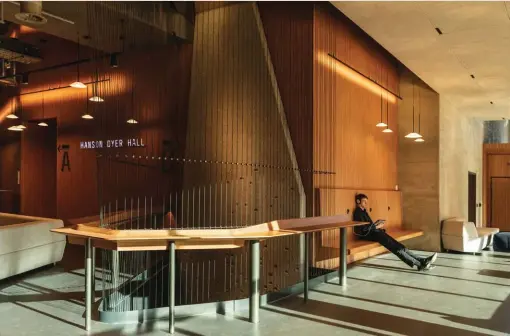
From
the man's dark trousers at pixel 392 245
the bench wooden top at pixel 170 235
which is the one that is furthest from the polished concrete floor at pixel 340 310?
the bench wooden top at pixel 170 235

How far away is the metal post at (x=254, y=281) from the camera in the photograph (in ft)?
14.0

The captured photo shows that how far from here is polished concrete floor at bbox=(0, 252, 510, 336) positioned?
4055 mm

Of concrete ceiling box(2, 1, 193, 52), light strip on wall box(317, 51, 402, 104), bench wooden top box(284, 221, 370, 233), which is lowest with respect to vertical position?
bench wooden top box(284, 221, 370, 233)

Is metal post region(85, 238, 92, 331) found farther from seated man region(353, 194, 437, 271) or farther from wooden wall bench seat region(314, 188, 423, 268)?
seated man region(353, 194, 437, 271)

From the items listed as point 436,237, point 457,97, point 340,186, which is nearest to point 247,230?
point 340,186

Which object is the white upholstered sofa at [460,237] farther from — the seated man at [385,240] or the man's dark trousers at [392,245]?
the man's dark trousers at [392,245]

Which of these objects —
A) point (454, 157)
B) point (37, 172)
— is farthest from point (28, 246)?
point (454, 157)

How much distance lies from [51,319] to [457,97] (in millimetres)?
9398

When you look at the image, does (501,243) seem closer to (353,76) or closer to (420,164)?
(420,164)

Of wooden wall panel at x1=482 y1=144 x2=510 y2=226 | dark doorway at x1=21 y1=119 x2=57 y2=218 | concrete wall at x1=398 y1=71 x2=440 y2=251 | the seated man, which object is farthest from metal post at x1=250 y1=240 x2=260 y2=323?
wooden wall panel at x1=482 y1=144 x2=510 y2=226

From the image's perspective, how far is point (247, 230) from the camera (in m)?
4.43

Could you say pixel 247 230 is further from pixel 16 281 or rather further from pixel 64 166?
pixel 64 166

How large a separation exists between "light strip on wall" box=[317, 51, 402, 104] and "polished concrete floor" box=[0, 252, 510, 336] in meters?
3.34

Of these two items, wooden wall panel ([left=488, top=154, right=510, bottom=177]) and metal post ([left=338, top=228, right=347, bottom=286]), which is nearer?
metal post ([left=338, top=228, right=347, bottom=286])
